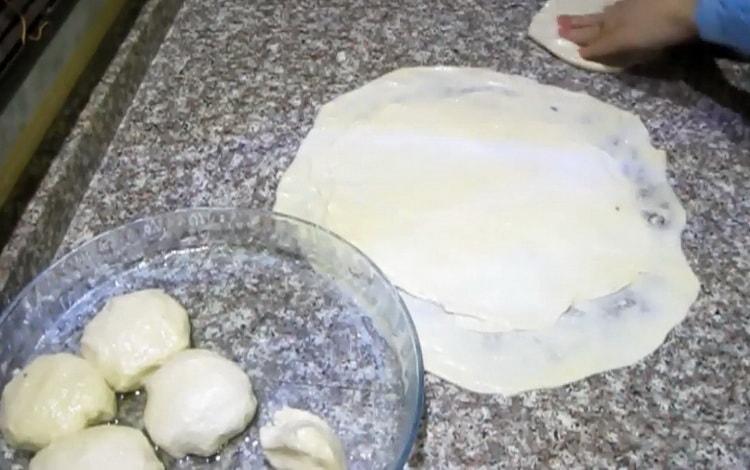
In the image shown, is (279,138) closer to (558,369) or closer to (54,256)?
(54,256)

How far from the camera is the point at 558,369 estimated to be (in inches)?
26.7

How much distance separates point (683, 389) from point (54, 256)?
1.67 ft

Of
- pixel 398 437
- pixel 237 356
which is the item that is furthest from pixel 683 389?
pixel 237 356

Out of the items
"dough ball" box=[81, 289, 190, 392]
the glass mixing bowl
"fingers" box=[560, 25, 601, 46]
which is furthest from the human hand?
"dough ball" box=[81, 289, 190, 392]

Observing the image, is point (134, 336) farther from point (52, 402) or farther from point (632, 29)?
point (632, 29)

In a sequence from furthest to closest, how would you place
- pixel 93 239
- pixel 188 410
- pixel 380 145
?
pixel 380 145
pixel 93 239
pixel 188 410

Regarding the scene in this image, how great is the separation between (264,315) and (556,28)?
0.47m

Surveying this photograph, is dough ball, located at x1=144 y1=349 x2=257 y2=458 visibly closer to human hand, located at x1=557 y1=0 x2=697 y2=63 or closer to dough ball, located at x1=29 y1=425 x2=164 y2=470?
dough ball, located at x1=29 y1=425 x2=164 y2=470

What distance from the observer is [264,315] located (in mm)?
738

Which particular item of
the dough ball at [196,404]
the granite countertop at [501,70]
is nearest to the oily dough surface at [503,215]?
the granite countertop at [501,70]

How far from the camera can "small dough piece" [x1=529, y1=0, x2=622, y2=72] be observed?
96 cm

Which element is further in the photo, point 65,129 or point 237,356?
point 65,129

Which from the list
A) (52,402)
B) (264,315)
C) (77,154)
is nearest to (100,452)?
(52,402)

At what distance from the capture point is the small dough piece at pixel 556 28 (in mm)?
958
